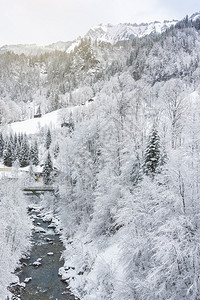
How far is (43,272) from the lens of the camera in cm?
2280

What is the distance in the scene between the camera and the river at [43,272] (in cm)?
1910

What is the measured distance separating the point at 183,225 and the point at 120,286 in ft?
18.2

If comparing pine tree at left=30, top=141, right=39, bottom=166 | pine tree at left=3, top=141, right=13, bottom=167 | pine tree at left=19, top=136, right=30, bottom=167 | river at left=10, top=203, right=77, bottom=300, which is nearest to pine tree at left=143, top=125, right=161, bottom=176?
river at left=10, top=203, right=77, bottom=300

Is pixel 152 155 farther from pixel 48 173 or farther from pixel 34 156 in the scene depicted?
pixel 34 156

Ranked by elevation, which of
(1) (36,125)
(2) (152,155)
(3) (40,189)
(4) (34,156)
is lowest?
(4) (34,156)

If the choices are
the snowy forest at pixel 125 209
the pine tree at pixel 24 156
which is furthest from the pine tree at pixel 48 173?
the pine tree at pixel 24 156

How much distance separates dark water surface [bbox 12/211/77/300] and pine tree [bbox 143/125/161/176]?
39.4ft

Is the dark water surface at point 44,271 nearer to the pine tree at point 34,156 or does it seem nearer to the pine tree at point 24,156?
the pine tree at point 34,156

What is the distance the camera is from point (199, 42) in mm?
139500

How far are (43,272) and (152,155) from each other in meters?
15.4

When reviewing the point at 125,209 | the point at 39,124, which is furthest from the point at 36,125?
the point at 125,209

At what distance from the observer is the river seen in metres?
19.1

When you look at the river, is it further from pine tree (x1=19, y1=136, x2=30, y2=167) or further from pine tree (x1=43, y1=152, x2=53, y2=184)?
pine tree (x1=19, y1=136, x2=30, y2=167)

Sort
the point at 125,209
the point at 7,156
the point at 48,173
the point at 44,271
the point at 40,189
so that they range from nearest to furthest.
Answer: the point at 125,209 < the point at 44,271 < the point at 40,189 < the point at 48,173 < the point at 7,156
